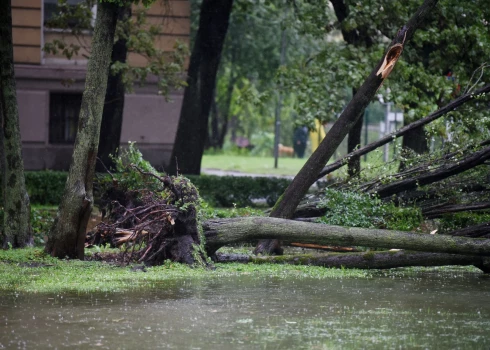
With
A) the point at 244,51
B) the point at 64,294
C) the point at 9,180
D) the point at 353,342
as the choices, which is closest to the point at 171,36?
the point at 244,51

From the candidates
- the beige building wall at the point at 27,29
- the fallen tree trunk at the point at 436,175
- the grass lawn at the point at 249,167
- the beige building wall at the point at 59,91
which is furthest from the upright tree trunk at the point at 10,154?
the grass lawn at the point at 249,167

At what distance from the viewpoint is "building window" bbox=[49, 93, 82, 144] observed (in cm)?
2847

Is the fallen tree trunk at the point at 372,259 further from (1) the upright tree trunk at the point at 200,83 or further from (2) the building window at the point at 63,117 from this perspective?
(2) the building window at the point at 63,117

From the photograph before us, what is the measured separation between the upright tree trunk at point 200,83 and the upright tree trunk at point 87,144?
10490 mm

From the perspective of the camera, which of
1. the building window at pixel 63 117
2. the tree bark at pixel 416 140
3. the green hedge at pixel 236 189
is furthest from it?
the building window at pixel 63 117

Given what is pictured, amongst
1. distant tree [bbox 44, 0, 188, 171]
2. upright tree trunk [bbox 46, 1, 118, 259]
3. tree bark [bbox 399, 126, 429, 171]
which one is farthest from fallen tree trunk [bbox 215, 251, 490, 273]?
distant tree [bbox 44, 0, 188, 171]

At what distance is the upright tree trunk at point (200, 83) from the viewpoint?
23094 millimetres

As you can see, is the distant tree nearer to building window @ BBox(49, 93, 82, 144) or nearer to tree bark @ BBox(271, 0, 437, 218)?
building window @ BBox(49, 93, 82, 144)

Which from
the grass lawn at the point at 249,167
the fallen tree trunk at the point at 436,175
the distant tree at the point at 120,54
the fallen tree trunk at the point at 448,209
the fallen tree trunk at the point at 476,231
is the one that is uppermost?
the distant tree at the point at 120,54

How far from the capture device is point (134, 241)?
493 inches

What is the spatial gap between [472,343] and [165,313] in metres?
3.02

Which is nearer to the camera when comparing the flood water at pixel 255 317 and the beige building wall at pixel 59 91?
the flood water at pixel 255 317

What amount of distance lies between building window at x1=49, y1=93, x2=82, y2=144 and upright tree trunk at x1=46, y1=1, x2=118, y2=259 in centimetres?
1603

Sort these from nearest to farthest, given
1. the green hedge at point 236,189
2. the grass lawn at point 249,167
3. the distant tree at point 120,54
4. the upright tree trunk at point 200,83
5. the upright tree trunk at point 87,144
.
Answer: the upright tree trunk at point 87,144, the distant tree at point 120,54, the upright tree trunk at point 200,83, the green hedge at point 236,189, the grass lawn at point 249,167
